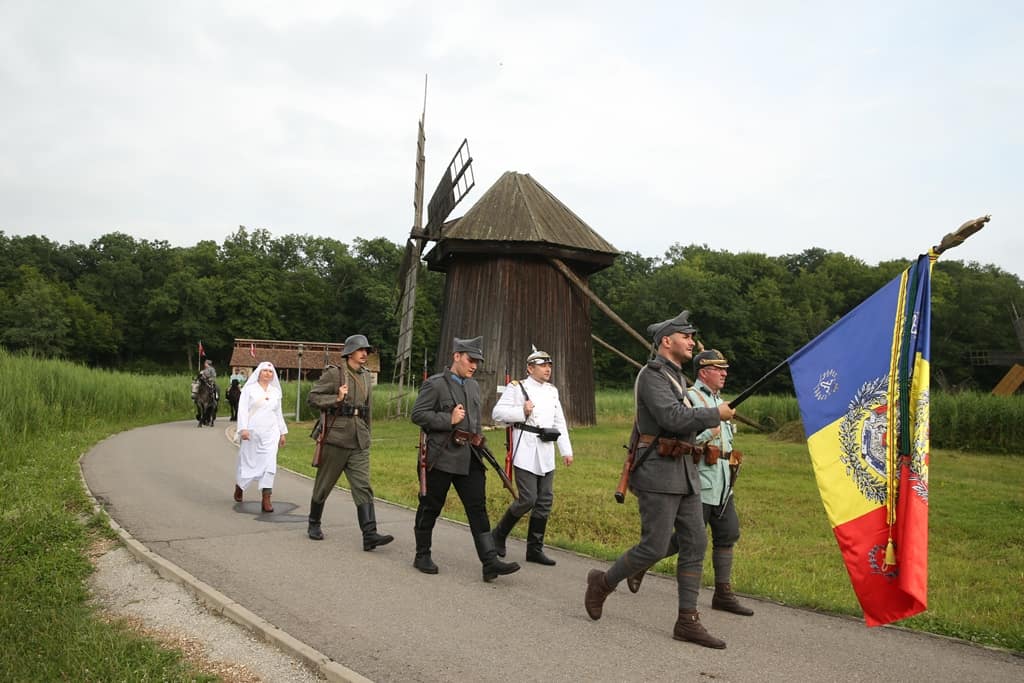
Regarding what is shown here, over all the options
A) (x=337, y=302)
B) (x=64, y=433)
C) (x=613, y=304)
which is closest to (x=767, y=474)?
(x=64, y=433)

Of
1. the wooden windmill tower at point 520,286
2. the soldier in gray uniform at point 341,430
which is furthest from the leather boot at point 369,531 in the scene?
the wooden windmill tower at point 520,286

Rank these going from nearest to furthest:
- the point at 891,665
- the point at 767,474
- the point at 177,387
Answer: the point at 891,665, the point at 767,474, the point at 177,387

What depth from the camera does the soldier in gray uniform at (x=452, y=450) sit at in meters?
7.32

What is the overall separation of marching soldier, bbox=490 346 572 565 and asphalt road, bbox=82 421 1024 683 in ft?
1.19

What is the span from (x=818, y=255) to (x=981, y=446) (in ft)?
224

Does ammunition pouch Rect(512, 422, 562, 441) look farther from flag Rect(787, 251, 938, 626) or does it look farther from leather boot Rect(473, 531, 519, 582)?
flag Rect(787, 251, 938, 626)

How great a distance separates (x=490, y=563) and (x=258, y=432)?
4.96 metres

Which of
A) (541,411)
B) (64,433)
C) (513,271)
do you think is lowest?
(64,433)

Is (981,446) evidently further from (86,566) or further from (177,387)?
(177,387)

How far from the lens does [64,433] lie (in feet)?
61.2

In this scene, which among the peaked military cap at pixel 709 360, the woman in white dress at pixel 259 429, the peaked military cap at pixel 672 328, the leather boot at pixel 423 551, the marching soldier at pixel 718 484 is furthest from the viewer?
the woman in white dress at pixel 259 429

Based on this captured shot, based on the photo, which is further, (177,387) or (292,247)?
(292,247)

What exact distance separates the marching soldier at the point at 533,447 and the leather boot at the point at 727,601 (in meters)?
1.95

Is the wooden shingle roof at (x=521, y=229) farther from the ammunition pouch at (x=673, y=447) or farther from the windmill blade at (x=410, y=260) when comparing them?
the ammunition pouch at (x=673, y=447)
